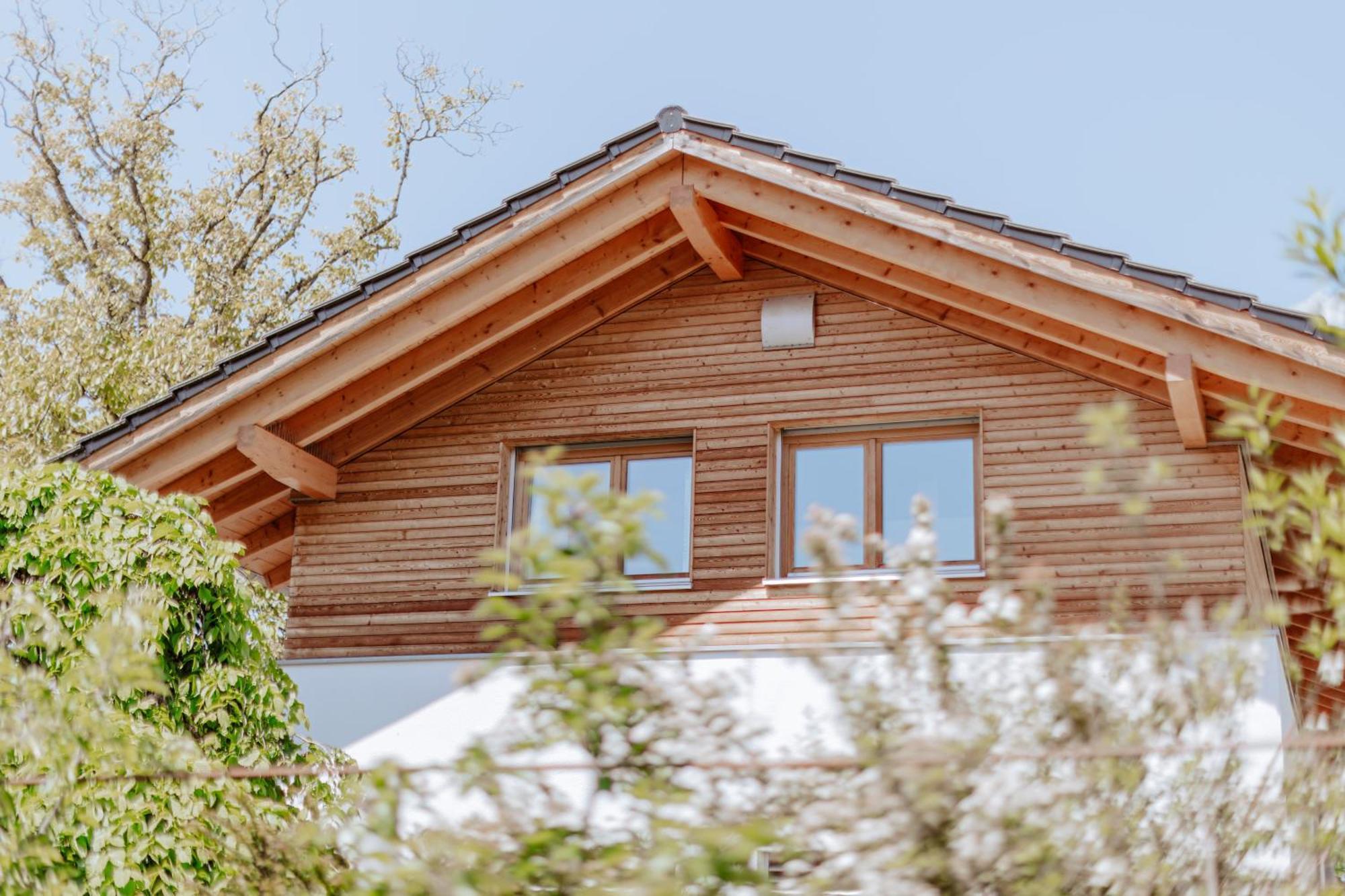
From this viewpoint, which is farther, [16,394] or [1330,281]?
[16,394]

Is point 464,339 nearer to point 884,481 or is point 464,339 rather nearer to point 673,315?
point 673,315

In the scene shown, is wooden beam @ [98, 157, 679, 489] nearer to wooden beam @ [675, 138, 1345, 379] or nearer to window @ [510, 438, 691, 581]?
wooden beam @ [675, 138, 1345, 379]

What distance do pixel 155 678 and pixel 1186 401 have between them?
575 cm

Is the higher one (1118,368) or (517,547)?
(1118,368)

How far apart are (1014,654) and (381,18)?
134 feet

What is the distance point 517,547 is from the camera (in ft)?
10.7

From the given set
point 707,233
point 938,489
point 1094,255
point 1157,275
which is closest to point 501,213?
point 707,233

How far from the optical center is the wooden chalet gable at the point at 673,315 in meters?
8.72

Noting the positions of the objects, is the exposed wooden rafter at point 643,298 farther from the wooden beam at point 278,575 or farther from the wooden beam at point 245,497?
the wooden beam at point 278,575

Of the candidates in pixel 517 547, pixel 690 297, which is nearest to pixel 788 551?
pixel 690 297

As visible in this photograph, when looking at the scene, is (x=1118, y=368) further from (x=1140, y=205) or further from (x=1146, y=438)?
(x=1140, y=205)

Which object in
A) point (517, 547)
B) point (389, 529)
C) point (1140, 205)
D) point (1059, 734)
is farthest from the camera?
point (1140, 205)

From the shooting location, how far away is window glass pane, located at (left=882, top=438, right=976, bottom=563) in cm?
955

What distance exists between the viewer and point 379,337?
9961 mm
